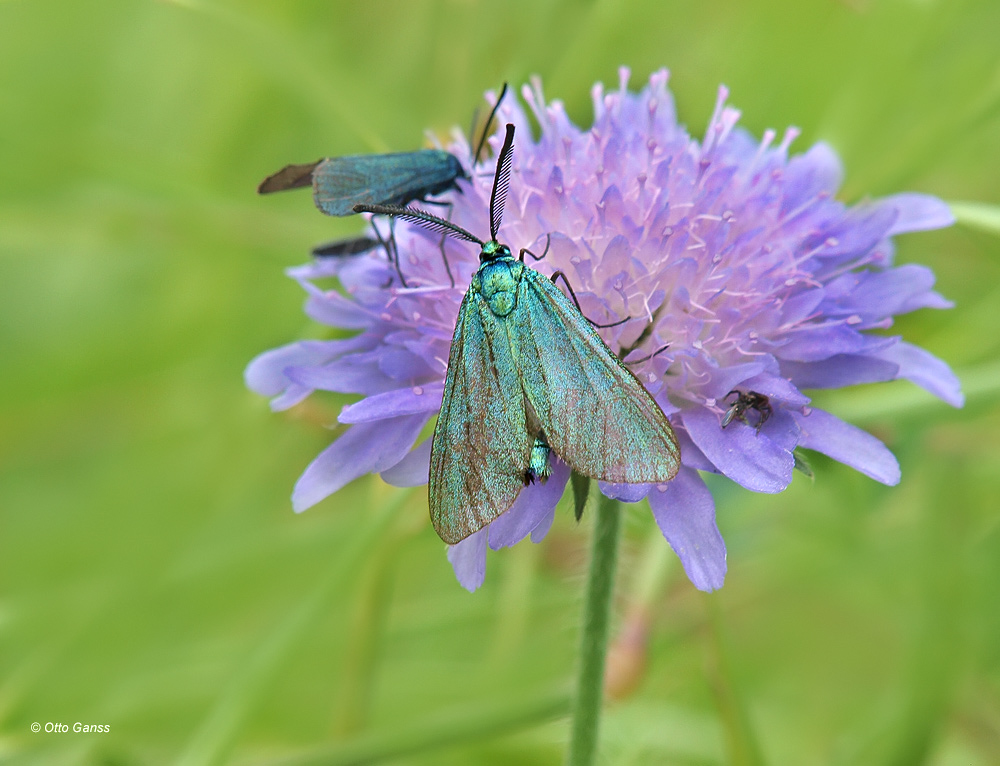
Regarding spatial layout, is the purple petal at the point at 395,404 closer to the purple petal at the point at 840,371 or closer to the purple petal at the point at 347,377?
the purple petal at the point at 347,377

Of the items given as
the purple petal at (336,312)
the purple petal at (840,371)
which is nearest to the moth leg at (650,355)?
the purple petal at (840,371)

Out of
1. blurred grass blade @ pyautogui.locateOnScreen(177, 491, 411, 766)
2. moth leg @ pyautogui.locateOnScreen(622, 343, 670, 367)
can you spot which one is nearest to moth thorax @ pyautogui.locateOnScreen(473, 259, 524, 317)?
moth leg @ pyautogui.locateOnScreen(622, 343, 670, 367)

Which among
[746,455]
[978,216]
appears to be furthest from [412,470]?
[978,216]

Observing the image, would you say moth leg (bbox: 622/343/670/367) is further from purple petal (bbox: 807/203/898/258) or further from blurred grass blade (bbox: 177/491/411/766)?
blurred grass blade (bbox: 177/491/411/766)

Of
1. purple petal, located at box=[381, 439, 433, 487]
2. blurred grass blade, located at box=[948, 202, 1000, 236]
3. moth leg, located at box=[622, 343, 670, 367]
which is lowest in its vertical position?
purple petal, located at box=[381, 439, 433, 487]

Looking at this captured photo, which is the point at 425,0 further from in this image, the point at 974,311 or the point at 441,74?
the point at 974,311

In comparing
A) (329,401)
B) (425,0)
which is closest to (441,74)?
(425,0)

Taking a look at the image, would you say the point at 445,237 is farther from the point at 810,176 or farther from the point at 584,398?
the point at 810,176
